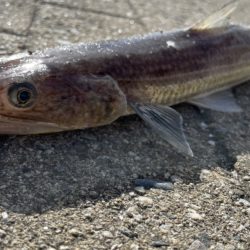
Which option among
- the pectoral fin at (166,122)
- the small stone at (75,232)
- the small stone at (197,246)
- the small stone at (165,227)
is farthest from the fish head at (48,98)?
the small stone at (197,246)

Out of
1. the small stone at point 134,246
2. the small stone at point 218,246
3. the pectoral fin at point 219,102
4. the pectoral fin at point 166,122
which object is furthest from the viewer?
the pectoral fin at point 219,102

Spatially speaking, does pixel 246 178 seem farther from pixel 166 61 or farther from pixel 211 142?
pixel 166 61

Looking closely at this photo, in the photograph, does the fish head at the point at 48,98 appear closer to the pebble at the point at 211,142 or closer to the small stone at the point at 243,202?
the pebble at the point at 211,142

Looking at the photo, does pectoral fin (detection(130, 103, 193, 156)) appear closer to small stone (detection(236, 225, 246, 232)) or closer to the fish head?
the fish head

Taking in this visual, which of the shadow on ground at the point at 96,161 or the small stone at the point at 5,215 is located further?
the shadow on ground at the point at 96,161

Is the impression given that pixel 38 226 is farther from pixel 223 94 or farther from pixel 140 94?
pixel 223 94

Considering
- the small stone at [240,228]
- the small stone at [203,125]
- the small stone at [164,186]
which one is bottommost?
the small stone at [203,125]

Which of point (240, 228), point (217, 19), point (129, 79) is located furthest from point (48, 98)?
point (217, 19)
